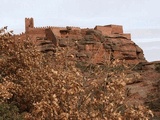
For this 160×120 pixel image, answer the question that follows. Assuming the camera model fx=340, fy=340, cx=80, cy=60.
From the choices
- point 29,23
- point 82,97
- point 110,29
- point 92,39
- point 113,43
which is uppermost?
point 29,23

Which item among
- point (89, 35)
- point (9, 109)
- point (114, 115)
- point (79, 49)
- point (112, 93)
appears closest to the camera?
point (114, 115)

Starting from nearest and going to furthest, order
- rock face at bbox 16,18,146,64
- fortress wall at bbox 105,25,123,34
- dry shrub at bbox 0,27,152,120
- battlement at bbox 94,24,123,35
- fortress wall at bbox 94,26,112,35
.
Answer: dry shrub at bbox 0,27,152,120, rock face at bbox 16,18,146,64, fortress wall at bbox 94,26,112,35, battlement at bbox 94,24,123,35, fortress wall at bbox 105,25,123,34

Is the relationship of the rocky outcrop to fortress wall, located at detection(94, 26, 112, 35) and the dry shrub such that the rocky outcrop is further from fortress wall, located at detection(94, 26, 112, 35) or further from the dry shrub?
the dry shrub

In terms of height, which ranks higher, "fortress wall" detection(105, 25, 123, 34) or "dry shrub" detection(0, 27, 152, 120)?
"fortress wall" detection(105, 25, 123, 34)

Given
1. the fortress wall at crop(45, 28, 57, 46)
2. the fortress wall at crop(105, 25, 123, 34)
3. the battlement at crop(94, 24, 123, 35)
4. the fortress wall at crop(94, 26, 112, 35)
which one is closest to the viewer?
the fortress wall at crop(45, 28, 57, 46)

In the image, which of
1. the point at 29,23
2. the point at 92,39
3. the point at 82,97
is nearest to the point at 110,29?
the point at 92,39

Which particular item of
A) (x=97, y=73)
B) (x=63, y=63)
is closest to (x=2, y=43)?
(x=63, y=63)

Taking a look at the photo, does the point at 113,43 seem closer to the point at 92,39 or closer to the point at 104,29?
the point at 104,29

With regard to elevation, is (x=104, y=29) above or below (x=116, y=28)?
below

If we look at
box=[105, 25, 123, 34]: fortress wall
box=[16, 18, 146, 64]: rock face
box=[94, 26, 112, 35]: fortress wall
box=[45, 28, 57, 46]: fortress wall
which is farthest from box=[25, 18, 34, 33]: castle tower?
box=[105, 25, 123, 34]: fortress wall

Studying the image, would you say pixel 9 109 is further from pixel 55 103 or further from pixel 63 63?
pixel 55 103

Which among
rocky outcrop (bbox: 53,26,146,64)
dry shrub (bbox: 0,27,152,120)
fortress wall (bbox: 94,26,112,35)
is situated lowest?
dry shrub (bbox: 0,27,152,120)

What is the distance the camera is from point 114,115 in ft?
22.4

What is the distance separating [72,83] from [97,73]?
132 cm
